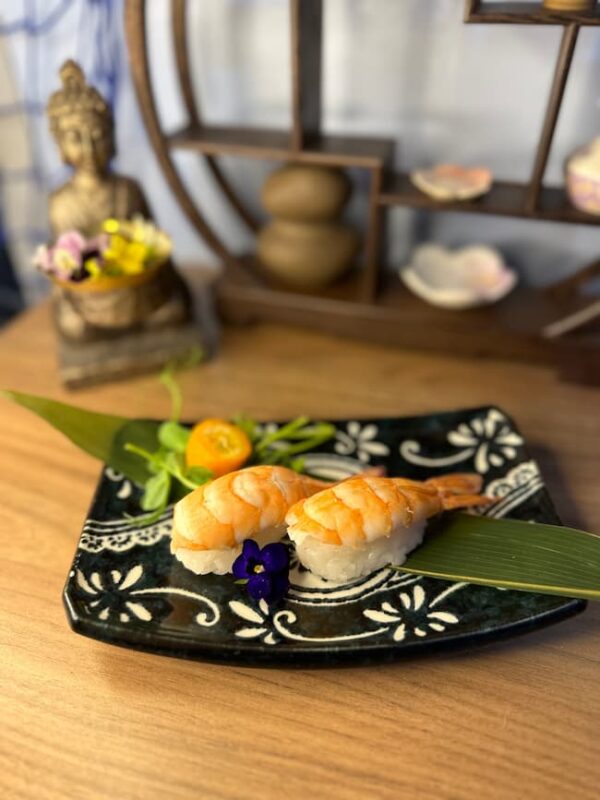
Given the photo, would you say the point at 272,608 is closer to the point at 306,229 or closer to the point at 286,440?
the point at 286,440

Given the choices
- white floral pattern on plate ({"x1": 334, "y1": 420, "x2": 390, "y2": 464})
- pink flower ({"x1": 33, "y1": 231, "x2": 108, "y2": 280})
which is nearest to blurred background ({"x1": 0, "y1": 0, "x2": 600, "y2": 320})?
pink flower ({"x1": 33, "y1": 231, "x2": 108, "y2": 280})

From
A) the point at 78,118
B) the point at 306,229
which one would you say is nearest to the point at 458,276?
the point at 306,229

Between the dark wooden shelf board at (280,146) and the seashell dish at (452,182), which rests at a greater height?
the dark wooden shelf board at (280,146)

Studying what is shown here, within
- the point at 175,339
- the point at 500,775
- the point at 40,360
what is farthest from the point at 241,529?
the point at 40,360

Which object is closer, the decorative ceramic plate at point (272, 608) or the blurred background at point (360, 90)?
the decorative ceramic plate at point (272, 608)

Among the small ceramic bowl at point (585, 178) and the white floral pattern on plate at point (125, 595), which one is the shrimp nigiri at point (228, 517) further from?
the small ceramic bowl at point (585, 178)

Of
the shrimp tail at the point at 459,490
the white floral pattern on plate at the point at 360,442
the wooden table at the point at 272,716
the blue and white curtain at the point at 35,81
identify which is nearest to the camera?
the wooden table at the point at 272,716

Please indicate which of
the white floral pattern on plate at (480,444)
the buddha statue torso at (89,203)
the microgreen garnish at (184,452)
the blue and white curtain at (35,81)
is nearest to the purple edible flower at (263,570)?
the microgreen garnish at (184,452)
